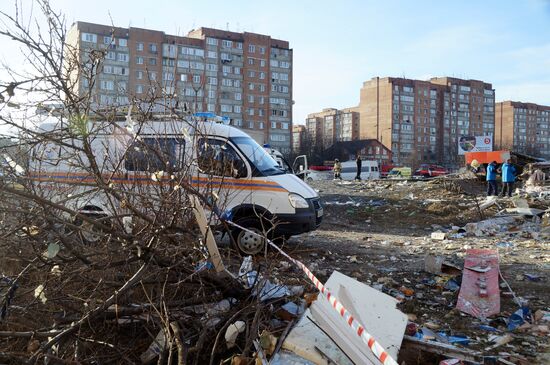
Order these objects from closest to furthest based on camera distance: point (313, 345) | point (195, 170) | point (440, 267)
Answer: point (313, 345), point (195, 170), point (440, 267)

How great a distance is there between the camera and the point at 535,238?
1010 centimetres

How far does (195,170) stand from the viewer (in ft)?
14.5

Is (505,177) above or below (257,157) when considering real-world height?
below

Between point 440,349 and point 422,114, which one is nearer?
point 440,349

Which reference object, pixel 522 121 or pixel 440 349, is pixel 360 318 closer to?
pixel 440 349

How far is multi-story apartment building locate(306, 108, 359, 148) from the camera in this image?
11750 centimetres

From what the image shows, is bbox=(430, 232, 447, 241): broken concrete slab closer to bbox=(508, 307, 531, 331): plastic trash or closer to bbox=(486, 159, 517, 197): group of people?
bbox=(508, 307, 531, 331): plastic trash

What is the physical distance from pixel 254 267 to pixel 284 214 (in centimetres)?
321

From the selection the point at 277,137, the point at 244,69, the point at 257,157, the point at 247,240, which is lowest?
the point at 247,240

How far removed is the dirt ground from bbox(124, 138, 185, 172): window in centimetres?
162

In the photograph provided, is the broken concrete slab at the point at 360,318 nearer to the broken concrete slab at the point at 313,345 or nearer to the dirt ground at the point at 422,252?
the broken concrete slab at the point at 313,345

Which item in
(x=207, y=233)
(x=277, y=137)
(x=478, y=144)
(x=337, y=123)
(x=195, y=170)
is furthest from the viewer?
(x=337, y=123)

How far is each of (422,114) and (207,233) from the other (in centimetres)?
10881

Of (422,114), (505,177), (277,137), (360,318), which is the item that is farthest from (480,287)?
(422,114)
